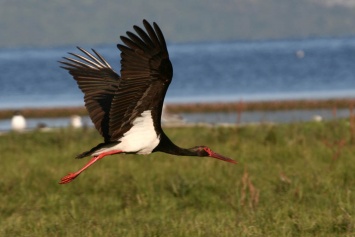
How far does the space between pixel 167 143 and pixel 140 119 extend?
1.83 feet

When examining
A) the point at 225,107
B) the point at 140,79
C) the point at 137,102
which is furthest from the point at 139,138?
the point at 225,107

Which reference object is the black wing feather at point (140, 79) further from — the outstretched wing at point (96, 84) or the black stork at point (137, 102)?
the outstretched wing at point (96, 84)

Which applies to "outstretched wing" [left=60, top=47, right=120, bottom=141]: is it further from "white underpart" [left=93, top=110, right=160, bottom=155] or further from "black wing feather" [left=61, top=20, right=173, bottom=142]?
"white underpart" [left=93, top=110, right=160, bottom=155]

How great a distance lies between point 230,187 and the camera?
28.5 ft

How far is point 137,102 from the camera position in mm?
6402

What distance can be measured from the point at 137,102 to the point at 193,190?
2.28m

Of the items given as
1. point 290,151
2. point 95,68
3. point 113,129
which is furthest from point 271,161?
point 113,129

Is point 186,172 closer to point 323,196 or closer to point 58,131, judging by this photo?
point 323,196

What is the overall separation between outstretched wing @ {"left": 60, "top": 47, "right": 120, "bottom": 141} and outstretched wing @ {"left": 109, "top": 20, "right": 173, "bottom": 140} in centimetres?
96

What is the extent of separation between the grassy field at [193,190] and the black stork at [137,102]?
1.71ft

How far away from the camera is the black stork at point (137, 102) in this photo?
614cm

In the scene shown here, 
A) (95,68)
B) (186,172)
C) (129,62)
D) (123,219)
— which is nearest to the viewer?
(129,62)

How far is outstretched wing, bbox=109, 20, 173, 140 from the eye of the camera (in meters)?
6.11

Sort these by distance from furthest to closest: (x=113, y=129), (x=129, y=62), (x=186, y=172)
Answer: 1. (x=186, y=172)
2. (x=113, y=129)
3. (x=129, y=62)
